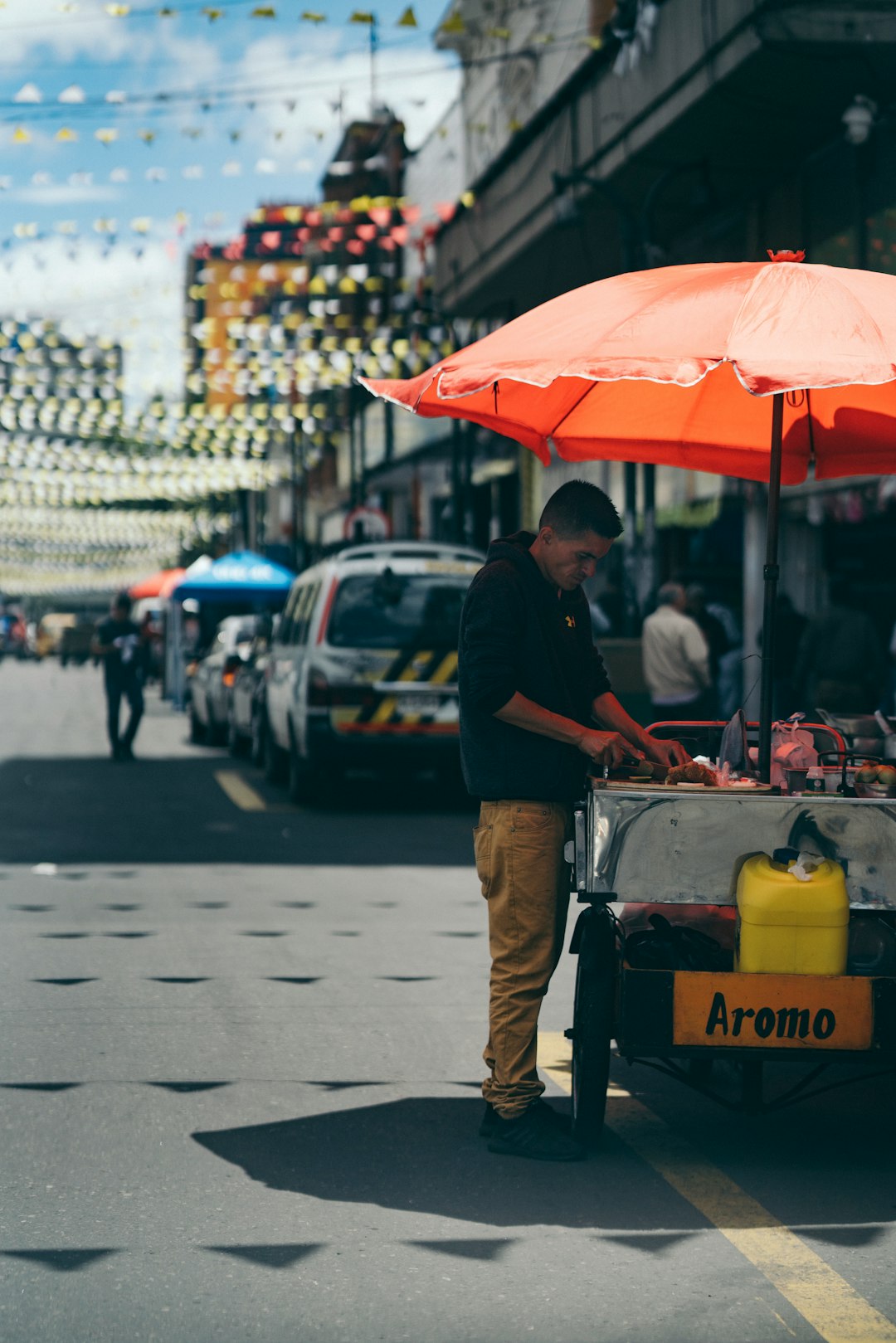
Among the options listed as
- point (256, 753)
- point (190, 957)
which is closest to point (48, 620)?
point (256, 753)

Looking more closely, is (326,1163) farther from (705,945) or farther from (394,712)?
(394,712)

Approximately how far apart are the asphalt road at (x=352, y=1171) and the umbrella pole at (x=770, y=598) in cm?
117

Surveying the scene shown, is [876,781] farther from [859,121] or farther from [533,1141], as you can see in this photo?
[859,121]

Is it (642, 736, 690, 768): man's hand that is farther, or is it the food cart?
(642, 736, 690, 768): man's hand

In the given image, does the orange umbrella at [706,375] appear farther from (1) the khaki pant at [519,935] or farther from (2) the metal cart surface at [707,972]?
(1) the khaki pant at [519,935]

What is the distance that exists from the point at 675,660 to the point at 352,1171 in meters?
9.66

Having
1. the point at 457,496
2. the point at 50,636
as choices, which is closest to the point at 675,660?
the point at 457,496

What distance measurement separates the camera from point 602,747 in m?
5.18

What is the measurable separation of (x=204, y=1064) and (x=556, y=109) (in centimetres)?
1433

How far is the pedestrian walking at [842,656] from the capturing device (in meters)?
13.0

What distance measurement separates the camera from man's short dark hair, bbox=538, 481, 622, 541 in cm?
541

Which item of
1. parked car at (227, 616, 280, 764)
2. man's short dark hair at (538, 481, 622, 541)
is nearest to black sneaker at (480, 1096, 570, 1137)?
man's short dark hair at (538, 481, 622, 541)

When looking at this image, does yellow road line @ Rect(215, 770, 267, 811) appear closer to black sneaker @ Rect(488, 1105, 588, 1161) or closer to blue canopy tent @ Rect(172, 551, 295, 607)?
black sneaker @ Rect(488, 1105, 588, 1161)

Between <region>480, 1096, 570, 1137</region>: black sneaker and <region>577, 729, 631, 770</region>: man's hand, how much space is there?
1.01 meters
